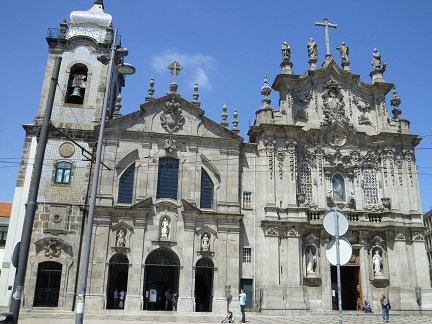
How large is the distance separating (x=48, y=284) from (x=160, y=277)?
7166 mm

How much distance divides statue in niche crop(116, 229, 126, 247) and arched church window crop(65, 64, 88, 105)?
10.0m

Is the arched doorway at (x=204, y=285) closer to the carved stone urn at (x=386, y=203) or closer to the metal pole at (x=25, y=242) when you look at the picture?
the carved stone urn at (x=386, y=203)

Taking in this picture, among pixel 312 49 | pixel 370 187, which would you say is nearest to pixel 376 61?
pixel 312 49

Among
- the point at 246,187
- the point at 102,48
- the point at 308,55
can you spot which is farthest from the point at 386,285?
the point at 102,48

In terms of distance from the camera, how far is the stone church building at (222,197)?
85.0 ft

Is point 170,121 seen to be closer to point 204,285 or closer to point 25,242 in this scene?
point 204,285

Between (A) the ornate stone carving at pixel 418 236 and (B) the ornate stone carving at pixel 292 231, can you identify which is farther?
(A) the ornate stone carving at pixel 418 236

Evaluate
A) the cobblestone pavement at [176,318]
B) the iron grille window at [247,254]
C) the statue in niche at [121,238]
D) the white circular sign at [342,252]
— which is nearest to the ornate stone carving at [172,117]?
the statue in niche at [121,238]

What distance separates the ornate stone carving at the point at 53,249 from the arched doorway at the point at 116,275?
331 centimetres

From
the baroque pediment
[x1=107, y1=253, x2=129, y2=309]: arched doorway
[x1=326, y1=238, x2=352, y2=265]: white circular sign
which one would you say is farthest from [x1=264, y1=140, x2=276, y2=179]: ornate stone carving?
[x1=326, y1=238, x2=352, y2=265]: white circular sign

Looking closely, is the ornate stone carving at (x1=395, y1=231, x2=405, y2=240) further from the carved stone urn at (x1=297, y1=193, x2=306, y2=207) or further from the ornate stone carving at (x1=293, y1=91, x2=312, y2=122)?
the ornate stone carving at (x1=293, y1=91, x2=312, y2=122)

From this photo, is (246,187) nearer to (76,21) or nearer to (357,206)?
(357,206)

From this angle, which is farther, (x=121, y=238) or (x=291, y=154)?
(x=291, y=154)

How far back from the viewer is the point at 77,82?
30156 mm
